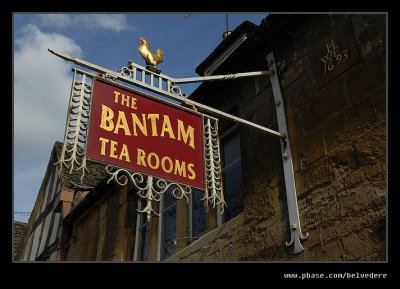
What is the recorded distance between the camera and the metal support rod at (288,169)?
442 centimetres

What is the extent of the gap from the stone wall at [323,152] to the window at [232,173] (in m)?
0.30

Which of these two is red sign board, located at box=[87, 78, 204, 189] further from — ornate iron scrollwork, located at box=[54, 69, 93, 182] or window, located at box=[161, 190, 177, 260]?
window, located at box=[161, 190, 177, 260]

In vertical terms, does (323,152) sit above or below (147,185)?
above

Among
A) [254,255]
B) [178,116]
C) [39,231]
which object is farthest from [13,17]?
[39,231]

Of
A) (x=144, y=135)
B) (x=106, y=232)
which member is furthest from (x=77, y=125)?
(x=106, y=232)

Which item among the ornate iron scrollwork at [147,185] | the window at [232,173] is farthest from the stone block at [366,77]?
the window at [232,173]

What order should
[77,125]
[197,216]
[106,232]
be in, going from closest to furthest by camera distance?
[77,125]
[197,216]
[106,232]

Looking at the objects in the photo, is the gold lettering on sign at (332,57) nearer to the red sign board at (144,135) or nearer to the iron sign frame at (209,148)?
the iron sign frame at (209,148)

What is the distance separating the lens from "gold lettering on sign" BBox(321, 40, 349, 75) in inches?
177

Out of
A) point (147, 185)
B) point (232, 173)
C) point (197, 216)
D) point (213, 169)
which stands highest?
point (232, 173)

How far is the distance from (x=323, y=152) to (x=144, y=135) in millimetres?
1719

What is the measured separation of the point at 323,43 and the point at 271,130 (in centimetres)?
104

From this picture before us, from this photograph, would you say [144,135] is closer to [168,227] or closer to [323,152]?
[323,152]

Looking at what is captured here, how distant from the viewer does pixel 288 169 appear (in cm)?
477
